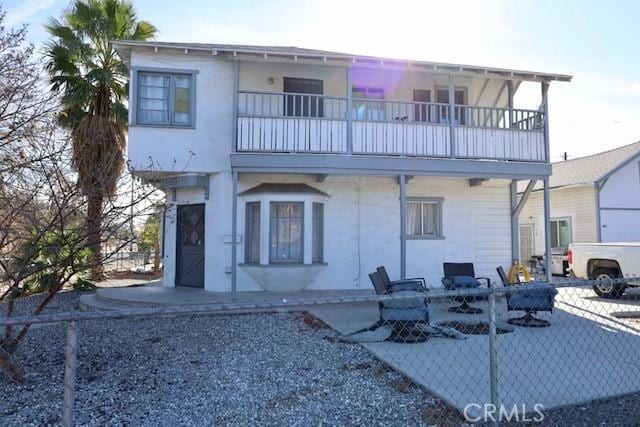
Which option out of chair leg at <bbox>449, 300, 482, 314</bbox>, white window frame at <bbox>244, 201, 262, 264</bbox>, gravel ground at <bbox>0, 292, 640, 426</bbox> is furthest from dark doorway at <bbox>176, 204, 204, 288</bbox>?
chair leg at <bbox>449, 300, 482, 314</bbox>

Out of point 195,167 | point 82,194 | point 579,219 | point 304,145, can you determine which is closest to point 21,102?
point 82,194

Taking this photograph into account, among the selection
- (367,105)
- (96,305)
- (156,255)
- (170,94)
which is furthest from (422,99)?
(156,255)

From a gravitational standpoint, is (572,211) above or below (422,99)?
below

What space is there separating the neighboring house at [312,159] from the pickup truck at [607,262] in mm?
2918

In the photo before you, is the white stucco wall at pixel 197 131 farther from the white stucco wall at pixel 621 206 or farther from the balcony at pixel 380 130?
the white stucco wall at pixel 621 206

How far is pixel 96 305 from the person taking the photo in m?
9.95

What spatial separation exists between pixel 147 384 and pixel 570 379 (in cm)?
467

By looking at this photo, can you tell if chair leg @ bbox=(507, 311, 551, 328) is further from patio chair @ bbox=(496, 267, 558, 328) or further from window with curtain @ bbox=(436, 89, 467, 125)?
window with curtain @ bbox=(436, 89, 467, 125)

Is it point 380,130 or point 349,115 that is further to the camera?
point 380,130

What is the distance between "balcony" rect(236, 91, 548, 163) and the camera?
1045 cm

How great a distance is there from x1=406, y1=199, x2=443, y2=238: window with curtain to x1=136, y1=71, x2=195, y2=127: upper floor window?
6.21 meters

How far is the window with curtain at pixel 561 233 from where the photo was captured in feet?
66.3

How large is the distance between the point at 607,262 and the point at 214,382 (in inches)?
469

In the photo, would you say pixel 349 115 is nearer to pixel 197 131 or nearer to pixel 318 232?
pixel 318 232
